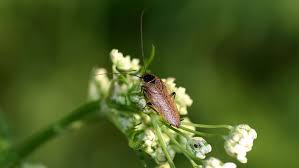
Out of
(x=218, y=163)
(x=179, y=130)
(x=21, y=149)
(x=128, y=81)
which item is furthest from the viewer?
(x=21, y=149)

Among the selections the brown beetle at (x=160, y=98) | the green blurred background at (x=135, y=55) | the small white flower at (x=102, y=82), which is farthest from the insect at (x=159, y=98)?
the green blurred background at (x=135, y=55)

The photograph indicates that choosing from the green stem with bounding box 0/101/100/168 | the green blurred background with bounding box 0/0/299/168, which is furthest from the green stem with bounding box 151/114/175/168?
the green blurred background with bounding box 0/0/299/168

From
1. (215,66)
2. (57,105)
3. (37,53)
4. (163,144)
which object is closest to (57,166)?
(57,105)

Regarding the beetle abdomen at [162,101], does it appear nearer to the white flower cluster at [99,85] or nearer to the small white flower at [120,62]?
the small white flower at [120,62]

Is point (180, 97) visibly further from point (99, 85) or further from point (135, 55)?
point (135, 55)

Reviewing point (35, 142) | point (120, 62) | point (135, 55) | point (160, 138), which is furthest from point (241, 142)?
point (135, 55)

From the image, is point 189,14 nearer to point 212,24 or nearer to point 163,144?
point 212,24

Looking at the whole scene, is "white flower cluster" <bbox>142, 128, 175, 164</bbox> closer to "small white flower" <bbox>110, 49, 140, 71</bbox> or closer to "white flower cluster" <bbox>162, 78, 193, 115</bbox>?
"white flower cluster" <bbox>162, 78, 193, 115</bbox>
